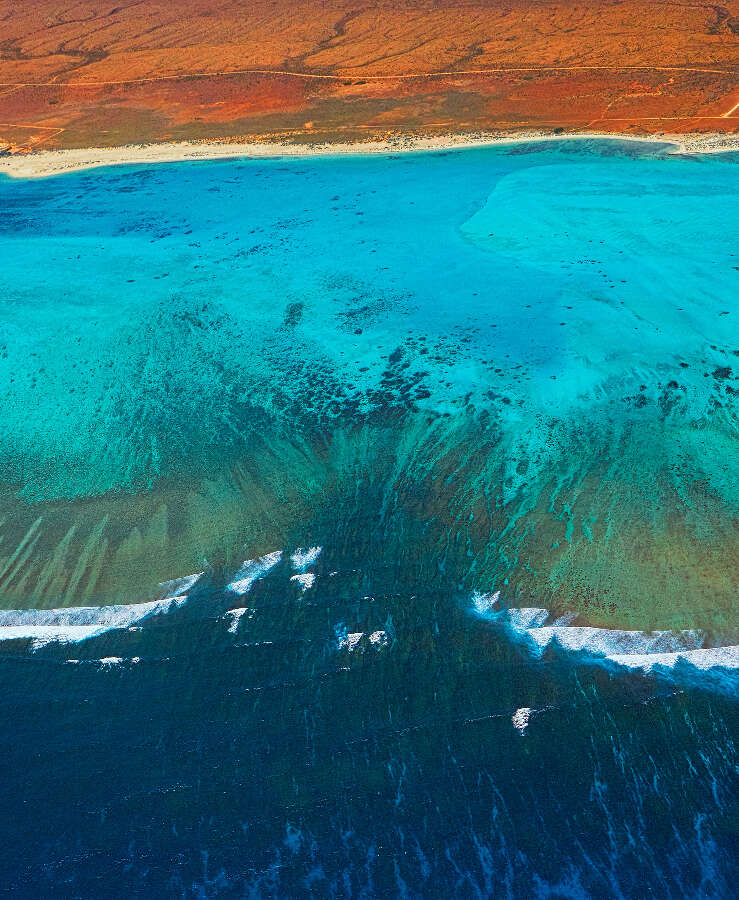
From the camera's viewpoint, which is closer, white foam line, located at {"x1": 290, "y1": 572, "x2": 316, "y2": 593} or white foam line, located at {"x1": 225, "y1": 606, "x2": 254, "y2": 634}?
white foam line, located at {"x1": 225, "y1": 606, "x2": 254, "y2": 634}

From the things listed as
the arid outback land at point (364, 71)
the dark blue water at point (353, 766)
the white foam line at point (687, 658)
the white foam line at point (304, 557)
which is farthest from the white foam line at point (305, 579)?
the arid outback land at point (364, 71)

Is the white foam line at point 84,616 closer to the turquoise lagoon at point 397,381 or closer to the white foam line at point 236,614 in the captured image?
the turquoise lagoon at point 397,381

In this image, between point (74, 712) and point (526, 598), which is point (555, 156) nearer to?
point (526, 598)

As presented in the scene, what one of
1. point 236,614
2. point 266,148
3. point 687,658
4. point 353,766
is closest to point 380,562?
point 236,614

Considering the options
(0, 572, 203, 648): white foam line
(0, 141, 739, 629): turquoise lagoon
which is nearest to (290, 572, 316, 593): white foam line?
(0, 141, 739, 629): turquoise lagoon

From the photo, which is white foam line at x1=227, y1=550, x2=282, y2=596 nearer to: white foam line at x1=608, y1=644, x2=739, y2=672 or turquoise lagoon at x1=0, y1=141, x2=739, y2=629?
turquoise lagoon at x1=0, y1=141, x2=739, y2=629
